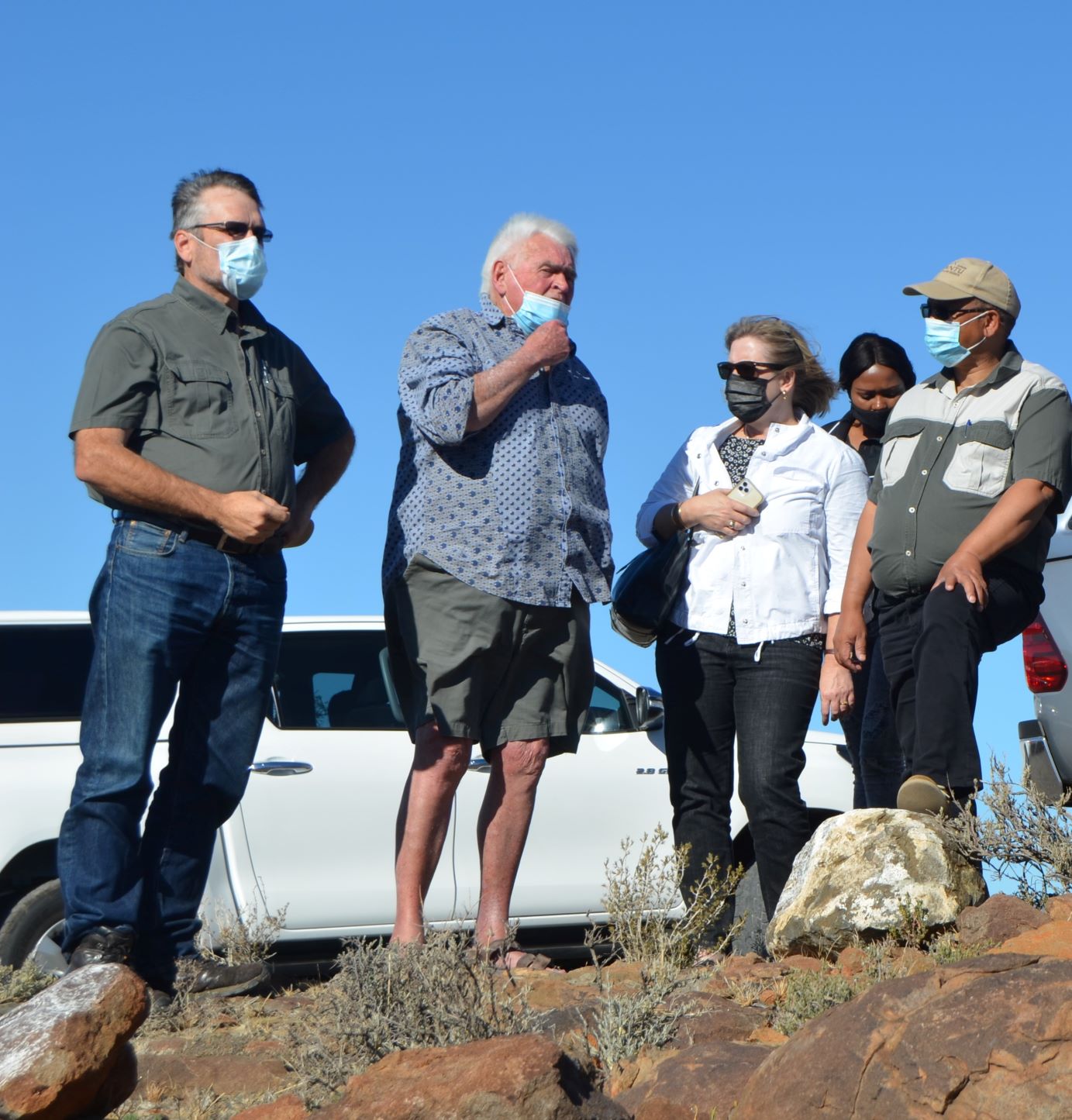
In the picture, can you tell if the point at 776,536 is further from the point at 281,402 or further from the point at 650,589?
the point at 281,402

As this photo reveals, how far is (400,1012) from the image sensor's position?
10.9ft

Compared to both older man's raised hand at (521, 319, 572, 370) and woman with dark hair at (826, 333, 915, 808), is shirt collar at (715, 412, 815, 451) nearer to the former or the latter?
woman with dark hair at (826, 333, 915, 808)

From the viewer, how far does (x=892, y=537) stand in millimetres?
4820

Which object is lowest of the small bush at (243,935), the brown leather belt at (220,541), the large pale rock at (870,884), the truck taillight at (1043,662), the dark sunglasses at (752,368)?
the small bush at (243,935)

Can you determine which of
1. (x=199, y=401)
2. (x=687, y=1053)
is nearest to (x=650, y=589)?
(x=199, y=401)

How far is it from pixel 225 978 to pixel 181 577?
115cm

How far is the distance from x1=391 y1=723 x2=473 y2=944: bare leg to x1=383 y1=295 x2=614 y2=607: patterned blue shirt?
1.53ft

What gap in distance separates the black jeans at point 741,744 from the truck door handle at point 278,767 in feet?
7.50

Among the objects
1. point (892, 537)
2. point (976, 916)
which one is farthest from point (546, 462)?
point (976, 916)

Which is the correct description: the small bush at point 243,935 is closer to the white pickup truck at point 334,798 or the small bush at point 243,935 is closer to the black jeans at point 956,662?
the white pickup truck at point 334,798

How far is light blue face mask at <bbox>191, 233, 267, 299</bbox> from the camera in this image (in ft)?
14.7

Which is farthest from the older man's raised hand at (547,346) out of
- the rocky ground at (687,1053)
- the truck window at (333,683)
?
the truck window at (333,683)

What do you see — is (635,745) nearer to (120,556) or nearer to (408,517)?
(408,517)

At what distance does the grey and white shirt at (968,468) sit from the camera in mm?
4629
